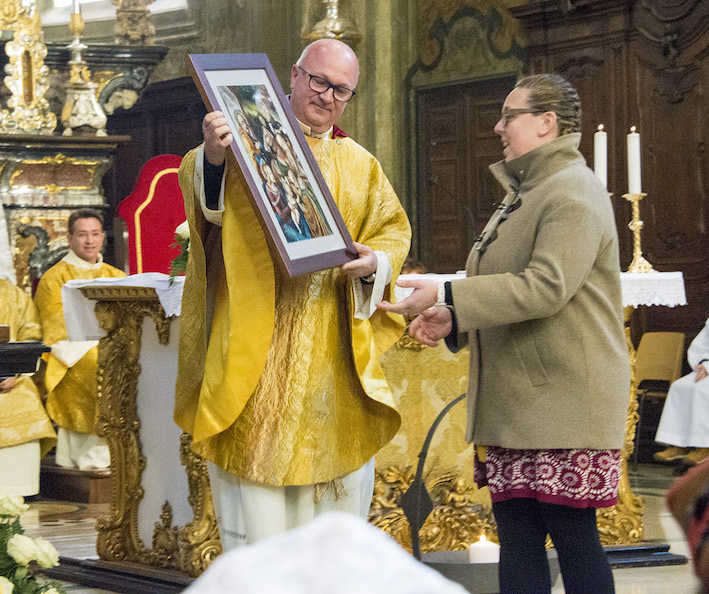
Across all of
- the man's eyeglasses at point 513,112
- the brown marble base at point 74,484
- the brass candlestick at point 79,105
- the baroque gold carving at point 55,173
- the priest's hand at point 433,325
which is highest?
the brass candlestick at point 79,105

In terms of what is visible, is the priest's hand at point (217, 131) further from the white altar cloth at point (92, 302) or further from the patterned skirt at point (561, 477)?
the white altar cloth at point (92, 302)

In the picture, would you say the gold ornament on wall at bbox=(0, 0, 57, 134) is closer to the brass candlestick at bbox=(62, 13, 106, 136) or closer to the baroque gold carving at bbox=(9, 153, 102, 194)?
the brass candlestick at bbox=(62, 13, 106, 136)

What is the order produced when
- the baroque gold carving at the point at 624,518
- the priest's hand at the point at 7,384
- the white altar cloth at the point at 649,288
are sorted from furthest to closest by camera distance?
the priest's hand at the point at 7,384, the baroque gold carving at the point at 624,518, the white altar cloth at the point at 649,288

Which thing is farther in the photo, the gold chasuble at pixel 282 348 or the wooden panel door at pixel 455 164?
the wooden panel door at pixel 455 164

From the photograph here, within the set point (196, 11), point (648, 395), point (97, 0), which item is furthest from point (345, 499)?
point (97, 0)

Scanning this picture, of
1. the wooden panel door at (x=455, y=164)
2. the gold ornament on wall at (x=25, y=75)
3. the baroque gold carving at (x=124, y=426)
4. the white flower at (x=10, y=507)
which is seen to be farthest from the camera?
the wooden panel door at (x=455, y=164)

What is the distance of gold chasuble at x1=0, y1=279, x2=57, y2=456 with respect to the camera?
678 centimetres

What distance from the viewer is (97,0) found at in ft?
43.6

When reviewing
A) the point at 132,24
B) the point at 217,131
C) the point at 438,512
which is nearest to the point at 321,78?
the point at 217,131

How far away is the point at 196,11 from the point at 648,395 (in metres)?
6.95

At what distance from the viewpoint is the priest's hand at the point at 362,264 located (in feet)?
9.09

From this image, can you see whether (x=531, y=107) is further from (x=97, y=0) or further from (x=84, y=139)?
(x=97, y=0)

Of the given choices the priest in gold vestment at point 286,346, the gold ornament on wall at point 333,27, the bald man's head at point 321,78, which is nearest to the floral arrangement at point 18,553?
the priest in gold vestment at point 286,346

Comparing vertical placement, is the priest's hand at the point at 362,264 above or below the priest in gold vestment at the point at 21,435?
above
